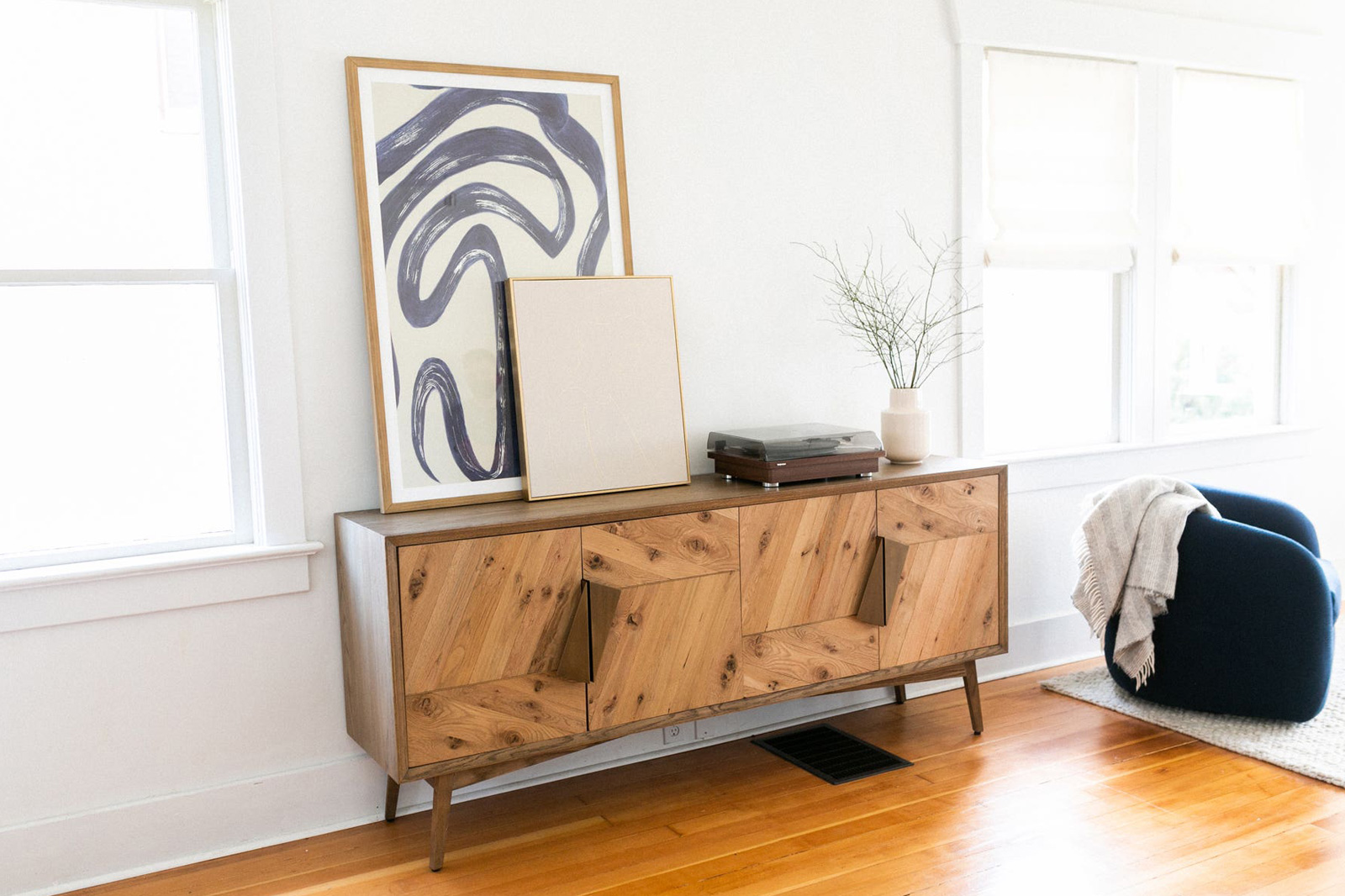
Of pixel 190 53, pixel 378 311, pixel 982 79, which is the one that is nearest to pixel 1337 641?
pixel 982 79

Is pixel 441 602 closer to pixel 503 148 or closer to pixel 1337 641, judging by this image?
pixel 503 148

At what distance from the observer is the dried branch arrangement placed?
12.0 feet

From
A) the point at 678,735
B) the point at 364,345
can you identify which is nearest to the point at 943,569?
the point at 678,735

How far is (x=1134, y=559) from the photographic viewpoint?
3533mm

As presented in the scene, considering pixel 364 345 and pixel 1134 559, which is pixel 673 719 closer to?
pixel 364 345

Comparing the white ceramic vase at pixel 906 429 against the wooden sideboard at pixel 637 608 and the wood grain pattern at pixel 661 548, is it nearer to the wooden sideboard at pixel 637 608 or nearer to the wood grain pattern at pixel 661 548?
the wooden sideboard at pixel 637 608

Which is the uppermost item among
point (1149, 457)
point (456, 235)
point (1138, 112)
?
point (1138, 112)

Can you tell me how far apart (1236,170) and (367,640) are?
3991mm

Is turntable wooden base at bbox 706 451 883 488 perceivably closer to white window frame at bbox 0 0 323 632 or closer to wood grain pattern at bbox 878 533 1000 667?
wood grain pattern at bbox 878 533 1000 667

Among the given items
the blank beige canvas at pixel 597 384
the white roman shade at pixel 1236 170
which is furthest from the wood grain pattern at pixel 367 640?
the white roman shade at pixel 1236 170

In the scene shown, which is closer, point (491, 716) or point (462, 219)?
point (491, 716)

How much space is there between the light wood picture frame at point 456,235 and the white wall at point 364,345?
83mm

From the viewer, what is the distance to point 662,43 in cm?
326

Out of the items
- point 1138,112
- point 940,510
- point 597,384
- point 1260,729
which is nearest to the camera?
point 597,384
